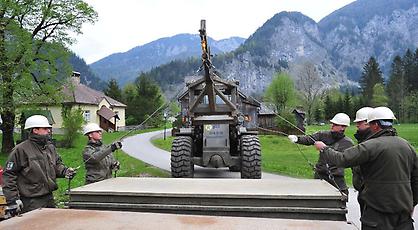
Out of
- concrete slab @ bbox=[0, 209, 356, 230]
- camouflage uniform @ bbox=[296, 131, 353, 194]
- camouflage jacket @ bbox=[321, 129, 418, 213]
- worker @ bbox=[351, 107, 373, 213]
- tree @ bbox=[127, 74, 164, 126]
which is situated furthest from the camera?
tree @ bbox=[127, 74, 164, 126]

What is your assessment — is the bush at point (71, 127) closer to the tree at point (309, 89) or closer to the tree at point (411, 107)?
the tree at point (309, 89)

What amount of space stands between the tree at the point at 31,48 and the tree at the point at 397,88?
55820mm

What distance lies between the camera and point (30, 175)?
4.74 m

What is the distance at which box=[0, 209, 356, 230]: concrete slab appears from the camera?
2.96 meters

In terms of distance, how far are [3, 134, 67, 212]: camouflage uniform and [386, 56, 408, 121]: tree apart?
67.2m

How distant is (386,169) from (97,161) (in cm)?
388

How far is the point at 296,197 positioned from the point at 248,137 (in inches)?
242

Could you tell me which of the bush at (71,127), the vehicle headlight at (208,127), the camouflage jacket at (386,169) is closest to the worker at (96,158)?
the camouflage jacket at (386,169)

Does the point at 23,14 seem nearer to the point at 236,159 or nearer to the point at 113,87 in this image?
the point at 236,159

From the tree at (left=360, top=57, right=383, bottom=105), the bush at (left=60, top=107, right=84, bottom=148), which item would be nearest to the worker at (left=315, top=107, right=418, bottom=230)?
the bush at (left=60, top=107, right=84, bottom=148)

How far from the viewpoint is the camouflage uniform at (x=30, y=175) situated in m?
4.65

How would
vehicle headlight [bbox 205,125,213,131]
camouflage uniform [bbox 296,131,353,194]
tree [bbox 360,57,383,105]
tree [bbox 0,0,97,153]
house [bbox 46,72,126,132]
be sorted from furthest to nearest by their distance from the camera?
tree [bbox 360,57,383,105]
house [bbox 46,72,126,132]
tree [bbox 0,0,97,153]
vehicle headlight [bbox 205,125,213,131]
camouflage uniform [bbox 296,131,353,194]

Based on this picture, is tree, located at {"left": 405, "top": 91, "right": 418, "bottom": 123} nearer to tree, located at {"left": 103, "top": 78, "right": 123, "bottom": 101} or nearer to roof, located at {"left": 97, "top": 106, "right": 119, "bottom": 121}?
roof, located at {"left": 97, "top": 106, "right": 119, "bottom": 121}

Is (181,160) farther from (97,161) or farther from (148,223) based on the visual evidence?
(148,223)
